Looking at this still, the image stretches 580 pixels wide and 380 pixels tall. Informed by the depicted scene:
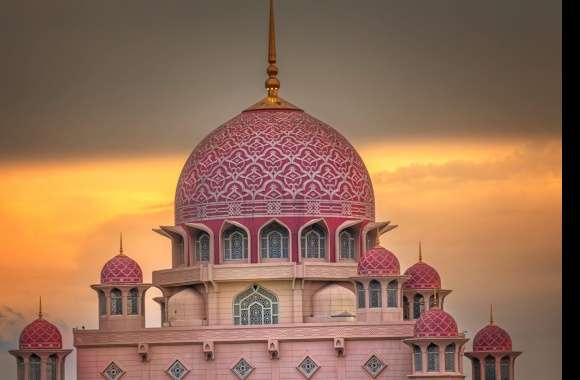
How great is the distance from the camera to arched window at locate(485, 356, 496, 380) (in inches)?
1757

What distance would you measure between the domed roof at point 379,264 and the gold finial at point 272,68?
7689mm

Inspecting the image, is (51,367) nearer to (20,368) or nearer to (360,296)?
(20,368)

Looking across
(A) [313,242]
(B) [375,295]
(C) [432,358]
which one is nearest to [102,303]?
(A) [313,242]

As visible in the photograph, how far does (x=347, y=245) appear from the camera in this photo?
158 feet

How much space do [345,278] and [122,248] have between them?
725cm

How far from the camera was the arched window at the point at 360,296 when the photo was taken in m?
44.7

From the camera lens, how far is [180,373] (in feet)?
150

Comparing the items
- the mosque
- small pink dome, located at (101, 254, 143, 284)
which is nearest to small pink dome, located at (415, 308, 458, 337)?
the mosque

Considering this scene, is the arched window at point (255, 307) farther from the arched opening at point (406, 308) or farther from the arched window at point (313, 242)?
the arched opening at point (406, 308)

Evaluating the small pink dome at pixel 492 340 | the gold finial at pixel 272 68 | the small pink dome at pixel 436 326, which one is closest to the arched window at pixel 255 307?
the small pink dome at pixel 436 326

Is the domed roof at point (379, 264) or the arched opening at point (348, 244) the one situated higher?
the arched opening at point (348, 244)

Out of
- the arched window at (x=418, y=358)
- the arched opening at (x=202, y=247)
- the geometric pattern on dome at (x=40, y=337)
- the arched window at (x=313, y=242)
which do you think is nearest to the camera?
the arched window at (x=418, y=358)

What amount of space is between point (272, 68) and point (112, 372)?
11.5 metres

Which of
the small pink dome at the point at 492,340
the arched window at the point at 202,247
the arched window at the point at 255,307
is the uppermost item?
the arched window at the point at 202,247
